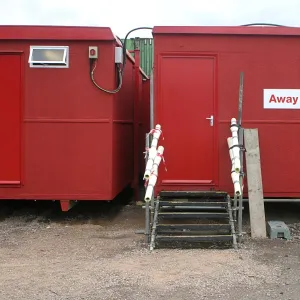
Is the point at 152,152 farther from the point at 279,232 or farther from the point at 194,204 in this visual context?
the point at 279,232

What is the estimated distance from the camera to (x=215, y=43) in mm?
6703

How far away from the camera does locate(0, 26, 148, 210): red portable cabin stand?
22.4ft

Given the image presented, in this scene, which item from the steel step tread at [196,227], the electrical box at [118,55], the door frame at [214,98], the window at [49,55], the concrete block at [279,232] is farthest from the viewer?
the electrical box at [118,55]

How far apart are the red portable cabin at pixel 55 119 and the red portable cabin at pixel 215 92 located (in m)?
0.90

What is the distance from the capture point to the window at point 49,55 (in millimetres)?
6766

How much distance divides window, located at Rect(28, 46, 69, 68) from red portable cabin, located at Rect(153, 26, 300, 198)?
4.65 feet

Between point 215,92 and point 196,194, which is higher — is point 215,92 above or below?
above

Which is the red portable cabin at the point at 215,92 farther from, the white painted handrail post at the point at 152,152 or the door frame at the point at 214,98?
the white painted handrail post at the point at 152,152

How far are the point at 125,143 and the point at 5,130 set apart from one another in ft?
7.57

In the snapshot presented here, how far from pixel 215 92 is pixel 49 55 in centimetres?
260

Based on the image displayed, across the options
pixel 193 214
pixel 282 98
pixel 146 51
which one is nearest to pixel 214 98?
pixel 282 98

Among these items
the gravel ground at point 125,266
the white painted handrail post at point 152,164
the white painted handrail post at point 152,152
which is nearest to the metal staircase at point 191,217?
the gravel ground at point 125,266

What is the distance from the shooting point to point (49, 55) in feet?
22.3

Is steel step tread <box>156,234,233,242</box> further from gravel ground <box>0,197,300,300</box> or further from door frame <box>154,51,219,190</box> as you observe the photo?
door frame <box>154,51,219,190</box>
